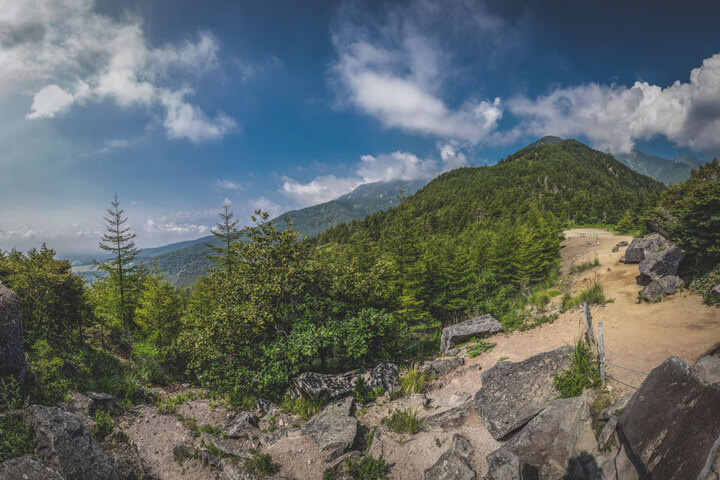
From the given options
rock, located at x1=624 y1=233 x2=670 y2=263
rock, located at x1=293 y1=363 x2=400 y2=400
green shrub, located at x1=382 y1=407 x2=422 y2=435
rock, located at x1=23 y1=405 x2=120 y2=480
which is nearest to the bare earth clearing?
green shrub, located at x1=382 y1=407 x2=422 y2=435

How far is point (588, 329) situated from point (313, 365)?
9.64 meters

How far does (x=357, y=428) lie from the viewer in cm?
801

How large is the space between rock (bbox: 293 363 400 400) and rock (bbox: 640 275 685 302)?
43.8 feet

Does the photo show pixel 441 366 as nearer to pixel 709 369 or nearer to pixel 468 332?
pixel 468 332

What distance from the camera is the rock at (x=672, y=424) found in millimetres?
3887

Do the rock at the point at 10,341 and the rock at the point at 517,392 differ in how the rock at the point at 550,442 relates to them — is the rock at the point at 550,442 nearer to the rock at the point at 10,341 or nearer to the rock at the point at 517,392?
the rock at the point at 517,392

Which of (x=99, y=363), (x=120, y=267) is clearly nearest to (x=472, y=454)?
(x=99, y=363)

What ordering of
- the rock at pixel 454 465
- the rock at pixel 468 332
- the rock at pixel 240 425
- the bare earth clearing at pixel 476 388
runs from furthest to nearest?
the rock at pixel 468 332, the rock at pixel 240 425, the bare earth clearing at pixel 476 388, the rock at pixel 454 465

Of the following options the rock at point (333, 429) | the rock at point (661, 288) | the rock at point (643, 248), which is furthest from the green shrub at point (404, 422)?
the rock at point (643, 248)

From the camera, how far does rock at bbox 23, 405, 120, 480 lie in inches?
206

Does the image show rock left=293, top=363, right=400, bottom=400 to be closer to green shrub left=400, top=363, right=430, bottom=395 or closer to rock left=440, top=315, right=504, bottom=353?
green shrub left=400, top=363, right=430, bottom=395

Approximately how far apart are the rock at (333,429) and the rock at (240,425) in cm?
191

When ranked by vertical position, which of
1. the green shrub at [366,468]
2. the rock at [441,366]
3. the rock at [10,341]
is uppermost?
the rock at [10,341]

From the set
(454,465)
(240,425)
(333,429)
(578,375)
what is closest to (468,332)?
(578,375)
